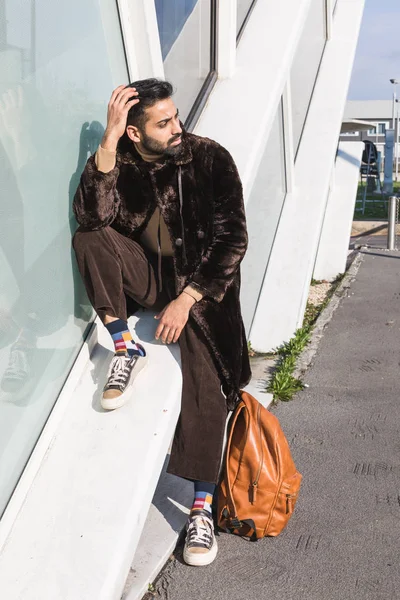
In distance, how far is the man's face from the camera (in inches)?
129

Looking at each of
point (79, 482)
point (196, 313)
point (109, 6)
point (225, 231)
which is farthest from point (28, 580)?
point (109, 6)

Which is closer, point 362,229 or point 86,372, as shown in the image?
point 86,372

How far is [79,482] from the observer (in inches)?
115

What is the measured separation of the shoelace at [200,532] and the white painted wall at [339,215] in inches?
262

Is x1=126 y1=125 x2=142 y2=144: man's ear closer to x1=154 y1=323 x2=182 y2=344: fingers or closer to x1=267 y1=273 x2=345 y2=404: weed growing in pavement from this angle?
x1=154 y1=323 x2=182 y2=344: fingers

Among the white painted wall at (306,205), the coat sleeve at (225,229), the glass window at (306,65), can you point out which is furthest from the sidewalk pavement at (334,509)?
the glass window at (306,65)

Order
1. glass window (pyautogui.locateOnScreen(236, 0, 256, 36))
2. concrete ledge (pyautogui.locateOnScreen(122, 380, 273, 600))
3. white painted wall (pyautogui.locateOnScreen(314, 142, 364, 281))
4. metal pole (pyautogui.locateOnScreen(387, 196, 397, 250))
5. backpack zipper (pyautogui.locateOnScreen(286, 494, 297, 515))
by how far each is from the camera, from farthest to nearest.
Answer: metal pole (pyautogui.locateOnScreen(387, 196, 397, 250)) → white painted wall (pyautogui.locateOnScreen(314, 142, 364, 281)) → glass window (pyautogui.locateOnScreen(236, 0, 256, 36)) → backpack zipper (pyautogui.locateOnScreen(286, 494, 297, 515)) → concrete ledge (pyautogui.locateOnScreen(122, 380, 273, 600))

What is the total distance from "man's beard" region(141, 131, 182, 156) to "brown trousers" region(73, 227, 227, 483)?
38cm

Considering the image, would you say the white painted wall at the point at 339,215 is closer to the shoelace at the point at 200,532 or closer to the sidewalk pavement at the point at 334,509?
the sidewalk pavement at the point at 334,509

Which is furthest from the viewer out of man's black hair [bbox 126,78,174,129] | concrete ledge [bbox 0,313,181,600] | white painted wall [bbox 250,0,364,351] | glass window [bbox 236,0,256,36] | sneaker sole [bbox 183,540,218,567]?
white painted wall [bbox 250,0,364,351]

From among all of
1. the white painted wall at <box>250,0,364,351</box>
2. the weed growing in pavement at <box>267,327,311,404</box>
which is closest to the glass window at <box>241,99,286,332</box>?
the white painted wall at <box>250,0,364,351</box>

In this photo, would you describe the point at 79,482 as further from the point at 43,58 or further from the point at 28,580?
the point at 43,58

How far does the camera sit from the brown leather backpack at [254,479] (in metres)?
3.30

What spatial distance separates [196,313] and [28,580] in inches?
50.0
